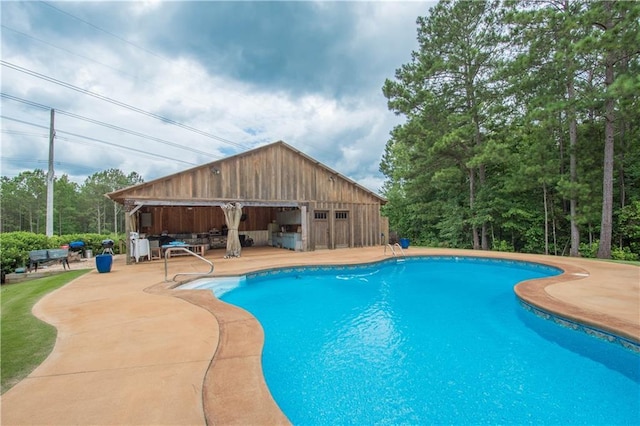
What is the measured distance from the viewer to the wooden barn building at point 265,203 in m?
11.2

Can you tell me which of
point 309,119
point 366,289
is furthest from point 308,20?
point 366,289

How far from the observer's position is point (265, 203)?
13.1 meters

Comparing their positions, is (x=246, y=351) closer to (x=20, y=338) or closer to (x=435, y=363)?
(x=435, y=363)

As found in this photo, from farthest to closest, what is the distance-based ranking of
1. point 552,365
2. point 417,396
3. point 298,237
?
1. point 298,237
2. point 552,365
3. point 417,396

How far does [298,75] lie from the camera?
563 inches

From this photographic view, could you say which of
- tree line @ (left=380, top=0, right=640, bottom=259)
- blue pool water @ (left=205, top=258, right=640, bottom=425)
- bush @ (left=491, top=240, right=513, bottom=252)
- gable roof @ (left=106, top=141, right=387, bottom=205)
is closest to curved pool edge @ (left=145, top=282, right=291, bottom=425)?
blue pool water @ (left=205, top=258, right=640, bottom=425)

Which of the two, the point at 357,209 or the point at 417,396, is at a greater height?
the point at 357,209

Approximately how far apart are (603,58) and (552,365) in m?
11.7

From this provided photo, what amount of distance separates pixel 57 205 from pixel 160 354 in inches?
1687

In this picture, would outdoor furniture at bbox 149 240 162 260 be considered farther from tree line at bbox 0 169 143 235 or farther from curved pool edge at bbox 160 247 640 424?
tree line at bbox 0 169 143 235

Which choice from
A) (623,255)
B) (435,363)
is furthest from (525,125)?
(435,363)

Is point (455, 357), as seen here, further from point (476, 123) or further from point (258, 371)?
point (476, 123)

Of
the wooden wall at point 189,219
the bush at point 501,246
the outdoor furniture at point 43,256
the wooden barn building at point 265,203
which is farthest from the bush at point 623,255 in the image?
the outdoor furniture at point 43,256

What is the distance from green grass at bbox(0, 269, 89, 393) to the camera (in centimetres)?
274
